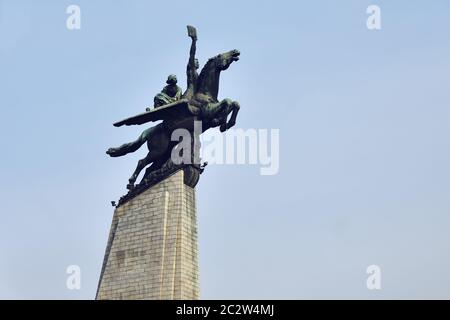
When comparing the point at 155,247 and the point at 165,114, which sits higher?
the point at 165,114

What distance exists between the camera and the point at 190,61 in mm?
52844

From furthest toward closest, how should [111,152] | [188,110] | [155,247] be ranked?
[111,152], [188,110], [155,247]

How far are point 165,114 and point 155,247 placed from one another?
19.1ft

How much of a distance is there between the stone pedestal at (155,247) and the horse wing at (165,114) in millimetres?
2474

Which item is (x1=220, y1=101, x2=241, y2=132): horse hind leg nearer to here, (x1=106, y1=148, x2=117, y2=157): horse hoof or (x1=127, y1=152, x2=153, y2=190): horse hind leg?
(x1=127, y1=152, x2=153, y2=190): horse hind leg

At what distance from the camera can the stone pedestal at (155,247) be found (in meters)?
48.9

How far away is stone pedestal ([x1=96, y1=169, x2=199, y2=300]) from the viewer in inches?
1927

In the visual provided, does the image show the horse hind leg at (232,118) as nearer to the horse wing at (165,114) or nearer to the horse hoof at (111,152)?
the horse wing at (165,114)

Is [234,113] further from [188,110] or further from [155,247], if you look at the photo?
[155,247]

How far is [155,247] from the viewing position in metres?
49.8

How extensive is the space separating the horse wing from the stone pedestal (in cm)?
247

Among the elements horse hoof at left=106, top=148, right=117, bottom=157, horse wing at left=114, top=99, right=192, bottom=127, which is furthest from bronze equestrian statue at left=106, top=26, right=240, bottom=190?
horse hoof at left=106, top=148, right=117, bottom=157

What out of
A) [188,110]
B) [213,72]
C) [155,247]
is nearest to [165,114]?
[188,110]

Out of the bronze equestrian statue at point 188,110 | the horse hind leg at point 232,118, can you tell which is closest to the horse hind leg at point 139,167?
the bronze equestrian statue at point 188,110
